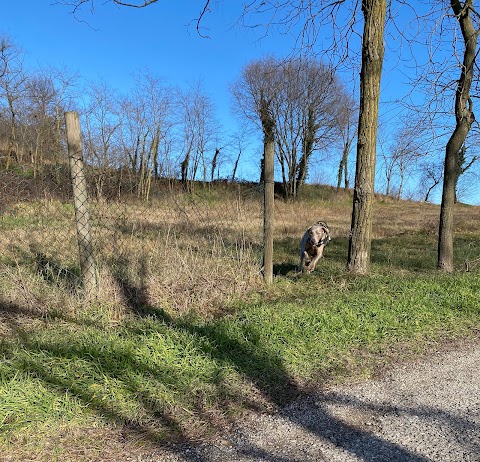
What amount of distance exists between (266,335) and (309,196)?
35.0 metres

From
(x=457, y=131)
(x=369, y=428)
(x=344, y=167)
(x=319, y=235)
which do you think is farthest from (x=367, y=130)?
(x=344, y=167)

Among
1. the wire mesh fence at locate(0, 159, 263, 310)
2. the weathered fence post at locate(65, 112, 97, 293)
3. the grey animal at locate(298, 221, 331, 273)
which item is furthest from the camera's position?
the grey animal at locate(298, 221, 331, 273)

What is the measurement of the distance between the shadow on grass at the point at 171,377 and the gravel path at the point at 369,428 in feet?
0.04

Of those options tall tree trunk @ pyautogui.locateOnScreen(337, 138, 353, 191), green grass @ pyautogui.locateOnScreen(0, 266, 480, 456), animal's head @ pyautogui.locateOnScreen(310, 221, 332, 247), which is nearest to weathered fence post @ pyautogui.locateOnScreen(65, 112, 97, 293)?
green grass @ pyautogui.locateOnScreen(0, 266, 480, 456)

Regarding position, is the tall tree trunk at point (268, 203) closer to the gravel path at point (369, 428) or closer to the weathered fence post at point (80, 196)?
the weathered fence post at point (80, 196)

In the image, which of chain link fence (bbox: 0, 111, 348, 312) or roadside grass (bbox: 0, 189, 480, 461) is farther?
chain link fence (bbox: 0, 111, 348, 312)

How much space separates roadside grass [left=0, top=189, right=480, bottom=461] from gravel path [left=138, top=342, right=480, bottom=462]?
179 mm

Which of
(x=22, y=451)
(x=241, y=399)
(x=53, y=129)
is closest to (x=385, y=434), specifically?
(x=241, y=399)

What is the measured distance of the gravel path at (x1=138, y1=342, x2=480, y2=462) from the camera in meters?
2.28

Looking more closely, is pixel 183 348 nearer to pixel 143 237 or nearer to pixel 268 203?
pixel 143 237

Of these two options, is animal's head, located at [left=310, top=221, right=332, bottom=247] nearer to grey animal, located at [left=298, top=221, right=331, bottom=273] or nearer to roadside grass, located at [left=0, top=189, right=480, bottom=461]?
grey animal, located at [left=298, top=221, right=331, bottom=273]

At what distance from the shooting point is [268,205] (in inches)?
232

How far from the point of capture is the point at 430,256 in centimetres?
1032

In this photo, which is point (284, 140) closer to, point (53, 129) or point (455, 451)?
point (53, 129)
